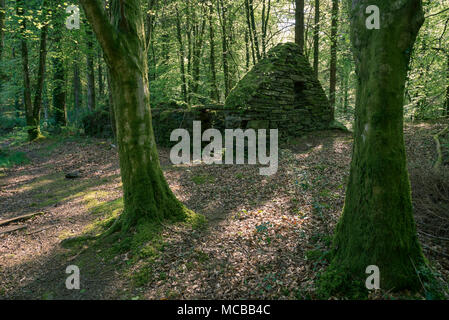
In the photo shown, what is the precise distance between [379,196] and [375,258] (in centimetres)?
62

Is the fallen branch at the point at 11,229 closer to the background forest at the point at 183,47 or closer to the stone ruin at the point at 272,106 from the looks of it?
the stone ruin at the point at 272,106

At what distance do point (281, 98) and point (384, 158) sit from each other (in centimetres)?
782

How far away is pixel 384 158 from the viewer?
2.62 metres

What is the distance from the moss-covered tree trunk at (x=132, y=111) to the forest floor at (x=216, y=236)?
60cm

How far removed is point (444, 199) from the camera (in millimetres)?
3639

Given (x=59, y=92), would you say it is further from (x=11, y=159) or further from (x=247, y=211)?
(x=247, y=211)

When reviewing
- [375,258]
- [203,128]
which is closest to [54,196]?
[203,128]

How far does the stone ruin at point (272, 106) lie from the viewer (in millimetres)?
9367

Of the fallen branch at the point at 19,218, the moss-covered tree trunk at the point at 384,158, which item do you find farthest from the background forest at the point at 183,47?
the moss-covered tree trunk at the point at 384,158

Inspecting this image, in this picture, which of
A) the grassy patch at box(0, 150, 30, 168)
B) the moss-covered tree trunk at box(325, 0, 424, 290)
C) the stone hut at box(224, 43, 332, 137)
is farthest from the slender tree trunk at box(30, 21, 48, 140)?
the moss-covered tree trunk at box(325, 0, 424, 290)

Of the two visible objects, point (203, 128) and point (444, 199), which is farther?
point (203, 128)

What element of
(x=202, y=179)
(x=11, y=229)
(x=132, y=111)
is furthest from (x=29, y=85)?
(x=132, y=111)

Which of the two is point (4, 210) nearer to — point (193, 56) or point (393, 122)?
point (393, 122)
